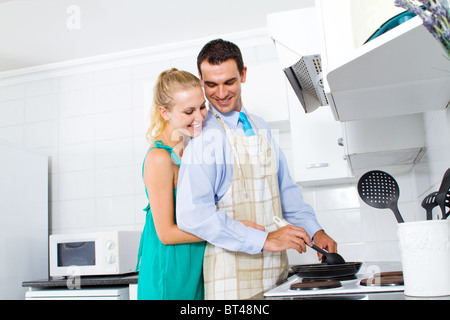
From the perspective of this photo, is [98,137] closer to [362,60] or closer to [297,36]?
[297,36]

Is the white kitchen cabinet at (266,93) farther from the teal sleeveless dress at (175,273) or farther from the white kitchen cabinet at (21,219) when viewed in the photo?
the white kitchen cabinet at (21,219)

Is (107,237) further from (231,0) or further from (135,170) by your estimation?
(231,0)

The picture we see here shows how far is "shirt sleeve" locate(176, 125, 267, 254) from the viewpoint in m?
0.87

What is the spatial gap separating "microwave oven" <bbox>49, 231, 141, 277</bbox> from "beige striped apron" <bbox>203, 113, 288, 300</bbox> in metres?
0.72

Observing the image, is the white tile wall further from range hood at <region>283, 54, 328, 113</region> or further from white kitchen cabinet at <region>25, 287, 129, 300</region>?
range hood at <region>283, 54, 328, 113</region>

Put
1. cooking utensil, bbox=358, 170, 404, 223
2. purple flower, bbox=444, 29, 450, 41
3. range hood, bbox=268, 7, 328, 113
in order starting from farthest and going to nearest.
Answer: range hood, bbox=268, 7, 328, 113, cooking utensil, bbox=358, 170, 404, 223, purple flower, bbox=444, 29, 450, 41

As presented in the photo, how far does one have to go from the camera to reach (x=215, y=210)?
92cm

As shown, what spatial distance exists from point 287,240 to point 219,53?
71cm

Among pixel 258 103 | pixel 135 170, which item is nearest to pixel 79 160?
pixel 135 170

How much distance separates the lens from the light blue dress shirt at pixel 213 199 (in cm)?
87

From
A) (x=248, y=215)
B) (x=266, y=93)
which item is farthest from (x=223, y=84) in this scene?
(x=248, y=215)

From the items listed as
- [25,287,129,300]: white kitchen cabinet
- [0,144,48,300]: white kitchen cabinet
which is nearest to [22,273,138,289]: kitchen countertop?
[25,287,129,300]: white kitchen cabinet

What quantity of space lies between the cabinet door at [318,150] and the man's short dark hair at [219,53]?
350mm

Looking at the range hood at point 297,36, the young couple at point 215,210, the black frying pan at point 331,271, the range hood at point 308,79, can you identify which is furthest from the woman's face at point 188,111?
the black frying pan at point 331,271
